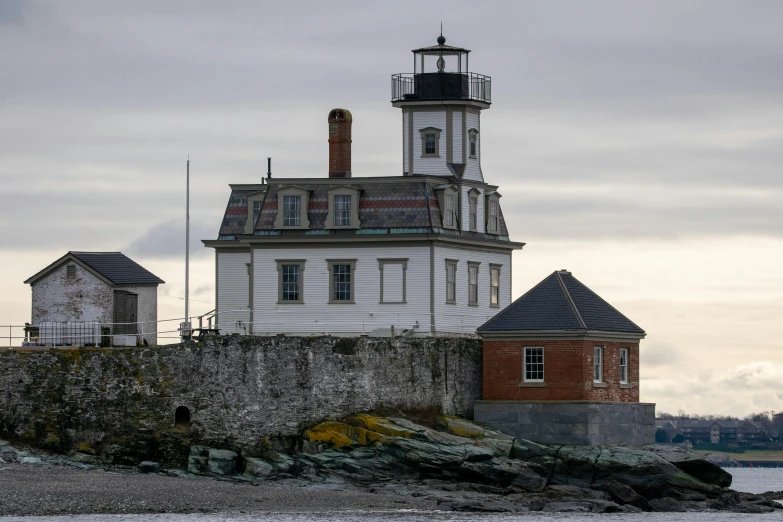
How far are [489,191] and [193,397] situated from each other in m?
14.6

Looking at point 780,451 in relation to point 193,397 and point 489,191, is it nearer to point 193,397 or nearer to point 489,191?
point 489,191

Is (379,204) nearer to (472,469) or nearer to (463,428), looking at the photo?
(463,428)

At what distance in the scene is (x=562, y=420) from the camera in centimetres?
5288

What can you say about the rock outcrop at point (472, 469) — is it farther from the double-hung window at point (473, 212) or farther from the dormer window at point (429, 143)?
the dormer window at point (429, 143)

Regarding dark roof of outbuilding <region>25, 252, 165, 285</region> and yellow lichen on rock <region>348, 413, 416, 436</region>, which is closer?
yellow lichen on rock <region>348, 413, 416, 436</region>

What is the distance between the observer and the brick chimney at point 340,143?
60469 mm

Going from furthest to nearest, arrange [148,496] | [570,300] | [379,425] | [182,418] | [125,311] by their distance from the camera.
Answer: [125,311]
[570,300]
[182,418]
[379,425]
[148,496]

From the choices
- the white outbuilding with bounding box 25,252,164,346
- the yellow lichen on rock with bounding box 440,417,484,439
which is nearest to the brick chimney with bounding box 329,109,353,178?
the white outbuilding with bounding box 25,252,164,346

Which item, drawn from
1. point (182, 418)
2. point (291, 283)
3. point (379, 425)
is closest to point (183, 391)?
point (182, 418)

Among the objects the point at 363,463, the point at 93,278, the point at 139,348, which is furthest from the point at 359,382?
the point at 93,278

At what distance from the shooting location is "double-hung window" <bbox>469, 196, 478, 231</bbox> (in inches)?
2347

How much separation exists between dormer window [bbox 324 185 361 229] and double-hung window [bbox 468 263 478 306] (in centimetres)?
432

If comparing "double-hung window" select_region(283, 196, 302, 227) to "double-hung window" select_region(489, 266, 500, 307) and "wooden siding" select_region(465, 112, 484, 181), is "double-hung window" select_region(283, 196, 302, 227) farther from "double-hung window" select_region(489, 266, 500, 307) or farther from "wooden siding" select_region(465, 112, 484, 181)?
"double-hung window" select_region(489, 266, 500, 307)

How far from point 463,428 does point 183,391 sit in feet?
28.6
